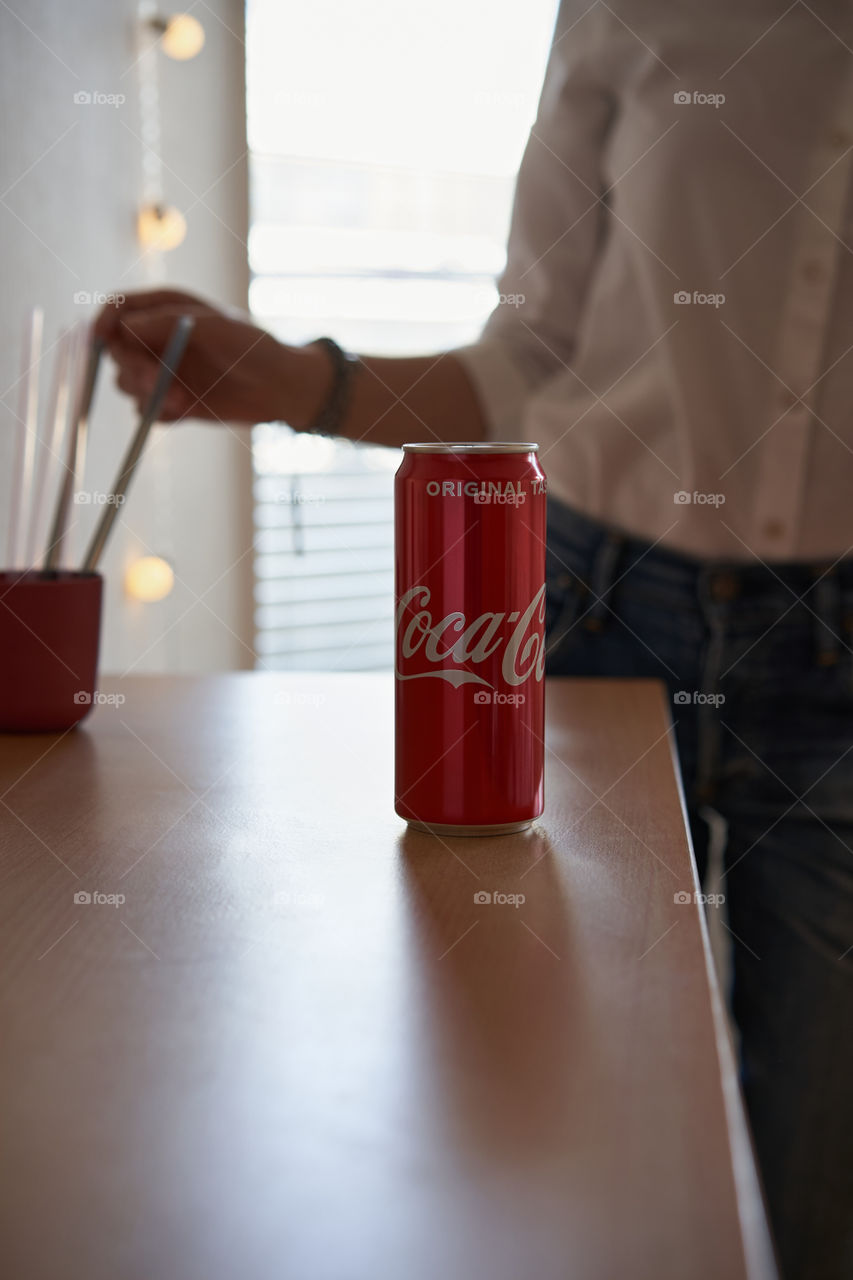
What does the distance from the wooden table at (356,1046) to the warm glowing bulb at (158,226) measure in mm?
1556

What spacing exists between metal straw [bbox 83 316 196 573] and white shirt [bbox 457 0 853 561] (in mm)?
365

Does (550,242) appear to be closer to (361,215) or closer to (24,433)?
(24,433)

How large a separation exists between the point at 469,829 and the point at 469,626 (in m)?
0.10

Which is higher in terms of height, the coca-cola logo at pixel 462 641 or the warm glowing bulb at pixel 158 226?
the warm glowing bulb at pixel 158 226

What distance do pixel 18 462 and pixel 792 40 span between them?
691 millimetres

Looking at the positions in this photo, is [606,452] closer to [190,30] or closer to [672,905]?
[672,905]

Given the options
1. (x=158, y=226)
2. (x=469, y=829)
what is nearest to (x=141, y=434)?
(x=469, y=829)

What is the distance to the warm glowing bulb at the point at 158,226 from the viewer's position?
196 cm

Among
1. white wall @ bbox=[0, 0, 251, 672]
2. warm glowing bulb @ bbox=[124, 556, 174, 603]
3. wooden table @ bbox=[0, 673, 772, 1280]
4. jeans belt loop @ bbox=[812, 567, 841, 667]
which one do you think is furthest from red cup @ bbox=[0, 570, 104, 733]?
warm glowing bulb @ bbox=[124, 556, 174, 603]

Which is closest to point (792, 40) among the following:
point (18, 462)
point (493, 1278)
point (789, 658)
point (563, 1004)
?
point (789, 658)

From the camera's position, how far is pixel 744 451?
976mm

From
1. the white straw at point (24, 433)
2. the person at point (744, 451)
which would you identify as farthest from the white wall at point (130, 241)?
the person at point (744, 451)

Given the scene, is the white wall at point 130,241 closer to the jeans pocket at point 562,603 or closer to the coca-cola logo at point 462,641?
the jeans pocket at point 562,603

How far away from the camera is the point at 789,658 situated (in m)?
0.95
